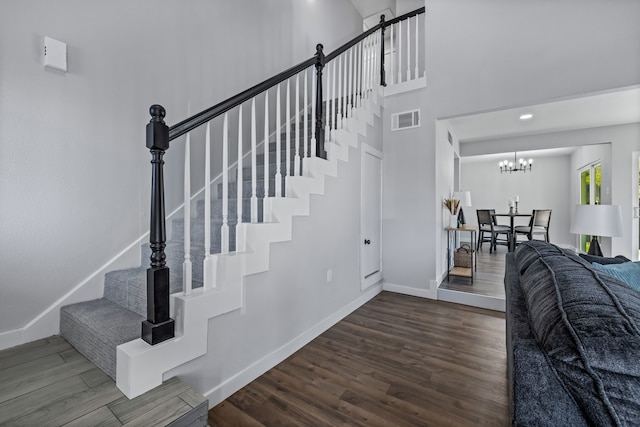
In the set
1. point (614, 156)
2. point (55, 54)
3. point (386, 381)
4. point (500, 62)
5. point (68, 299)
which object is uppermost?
point (500, 62)

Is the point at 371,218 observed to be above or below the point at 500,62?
below

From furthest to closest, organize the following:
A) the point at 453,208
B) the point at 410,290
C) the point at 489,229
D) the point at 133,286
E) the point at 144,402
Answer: the point at 489,229, the point at 453,208, the point at 410,290, the point at 133,286, the point at 144,402

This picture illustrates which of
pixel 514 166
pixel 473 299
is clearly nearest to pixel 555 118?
pixel 473 299

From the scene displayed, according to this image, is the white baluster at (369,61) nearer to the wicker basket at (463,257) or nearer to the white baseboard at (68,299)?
the wicker basket at (463,257)

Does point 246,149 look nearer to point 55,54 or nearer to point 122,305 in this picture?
point 55,54

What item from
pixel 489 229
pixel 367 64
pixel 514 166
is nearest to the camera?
pixel 367 64

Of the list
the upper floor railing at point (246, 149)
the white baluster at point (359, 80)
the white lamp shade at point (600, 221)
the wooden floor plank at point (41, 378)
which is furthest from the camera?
the white baluster at point (359, 80)

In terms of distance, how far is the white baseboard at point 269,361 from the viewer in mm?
1755

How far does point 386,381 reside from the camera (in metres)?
1.96

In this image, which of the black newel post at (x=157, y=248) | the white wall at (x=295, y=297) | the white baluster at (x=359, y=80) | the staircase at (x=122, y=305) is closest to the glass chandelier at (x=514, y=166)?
the white baluster at (x=359, y=80)

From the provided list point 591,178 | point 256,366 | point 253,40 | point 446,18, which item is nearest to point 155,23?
point 253,40

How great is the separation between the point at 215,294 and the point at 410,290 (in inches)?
113

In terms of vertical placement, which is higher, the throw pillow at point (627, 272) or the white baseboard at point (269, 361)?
the throw pillow at point (627, 272)

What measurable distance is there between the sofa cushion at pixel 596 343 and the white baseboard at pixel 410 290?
2900 millimetres
